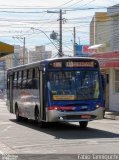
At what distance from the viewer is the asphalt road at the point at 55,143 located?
14500 mm

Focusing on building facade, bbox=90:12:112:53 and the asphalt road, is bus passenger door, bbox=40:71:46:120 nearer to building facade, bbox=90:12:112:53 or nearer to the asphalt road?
the asphalt road

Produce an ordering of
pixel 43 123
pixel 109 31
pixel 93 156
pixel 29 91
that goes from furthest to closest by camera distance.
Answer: pixel 109 31 < pixel 29 91 < pixel 43 123 < pixel 93 156

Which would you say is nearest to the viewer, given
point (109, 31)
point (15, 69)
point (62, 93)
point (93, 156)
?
point (93, 156)

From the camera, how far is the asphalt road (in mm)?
14500

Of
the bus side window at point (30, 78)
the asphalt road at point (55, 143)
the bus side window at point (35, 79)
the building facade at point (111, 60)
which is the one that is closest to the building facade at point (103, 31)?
the building facade at point (111, 60)

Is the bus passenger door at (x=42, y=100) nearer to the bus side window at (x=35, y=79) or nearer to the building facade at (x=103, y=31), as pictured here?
the bus side window at (x=35, y=79)

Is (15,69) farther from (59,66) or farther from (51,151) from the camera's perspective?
(51,151)

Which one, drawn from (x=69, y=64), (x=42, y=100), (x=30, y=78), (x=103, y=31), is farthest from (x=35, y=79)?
(x=103, y=31)

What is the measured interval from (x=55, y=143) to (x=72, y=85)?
207 inches

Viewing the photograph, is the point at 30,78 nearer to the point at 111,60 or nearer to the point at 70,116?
the point at 70,116

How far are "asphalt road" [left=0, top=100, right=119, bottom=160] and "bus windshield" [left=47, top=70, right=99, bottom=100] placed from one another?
1475 millimetres

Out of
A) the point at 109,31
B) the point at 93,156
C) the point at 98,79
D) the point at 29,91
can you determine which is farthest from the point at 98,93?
the point at 109,31

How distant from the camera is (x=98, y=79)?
22719 mm

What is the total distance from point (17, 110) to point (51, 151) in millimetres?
13937
